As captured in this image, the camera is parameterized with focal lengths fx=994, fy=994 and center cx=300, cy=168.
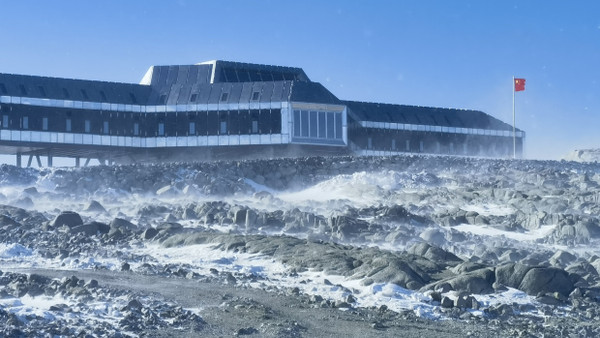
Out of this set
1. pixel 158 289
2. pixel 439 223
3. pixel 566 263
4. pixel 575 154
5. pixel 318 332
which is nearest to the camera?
pixel 318 332

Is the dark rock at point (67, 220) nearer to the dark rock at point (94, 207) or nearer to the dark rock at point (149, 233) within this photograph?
the dark rock at point (149, 233)

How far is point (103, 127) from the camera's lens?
56.6 m

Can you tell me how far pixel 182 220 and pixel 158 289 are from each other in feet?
43.3

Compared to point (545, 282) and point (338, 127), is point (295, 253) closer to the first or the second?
point (545, 282)

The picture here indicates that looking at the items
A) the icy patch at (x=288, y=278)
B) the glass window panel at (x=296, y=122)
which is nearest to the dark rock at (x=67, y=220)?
the icy patch at (x=288, y=278)

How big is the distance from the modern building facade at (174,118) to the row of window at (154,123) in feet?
0.18

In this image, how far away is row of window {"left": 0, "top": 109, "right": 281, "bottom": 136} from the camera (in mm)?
54494

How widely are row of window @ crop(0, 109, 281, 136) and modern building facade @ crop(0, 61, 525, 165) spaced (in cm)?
6

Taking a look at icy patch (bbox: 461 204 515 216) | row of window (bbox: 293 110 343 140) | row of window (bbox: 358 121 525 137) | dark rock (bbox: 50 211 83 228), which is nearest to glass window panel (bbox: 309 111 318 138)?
row of window (bbox: 293 110 343 140)

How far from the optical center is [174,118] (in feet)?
186

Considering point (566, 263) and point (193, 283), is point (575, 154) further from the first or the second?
point (193, 283)

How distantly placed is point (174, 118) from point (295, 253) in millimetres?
36276

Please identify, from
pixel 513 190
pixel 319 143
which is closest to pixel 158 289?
pixel 513 190

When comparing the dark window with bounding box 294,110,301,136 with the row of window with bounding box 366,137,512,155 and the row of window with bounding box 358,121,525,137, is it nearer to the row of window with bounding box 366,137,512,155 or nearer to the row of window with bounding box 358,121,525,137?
the row of window with bounding box 358,121,525,137
